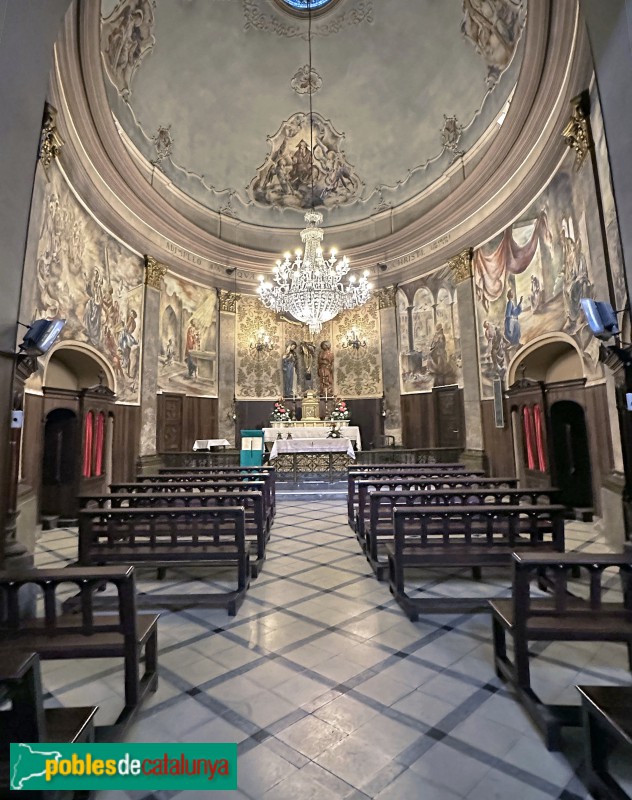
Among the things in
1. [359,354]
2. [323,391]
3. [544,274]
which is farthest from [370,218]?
[544,274]

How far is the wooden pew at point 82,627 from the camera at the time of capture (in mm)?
2293

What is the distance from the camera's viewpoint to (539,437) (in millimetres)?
8484

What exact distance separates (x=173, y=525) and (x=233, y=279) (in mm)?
12555

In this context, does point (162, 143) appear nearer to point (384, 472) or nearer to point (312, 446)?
point (312, 446)

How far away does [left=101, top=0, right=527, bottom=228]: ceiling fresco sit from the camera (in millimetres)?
10188

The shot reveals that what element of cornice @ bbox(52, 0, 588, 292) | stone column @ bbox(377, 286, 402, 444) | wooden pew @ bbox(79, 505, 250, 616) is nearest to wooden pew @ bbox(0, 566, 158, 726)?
wooden pew @ bbox(79, 505, 250, 616)


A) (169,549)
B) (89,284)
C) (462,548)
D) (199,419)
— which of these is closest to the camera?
(462,548)

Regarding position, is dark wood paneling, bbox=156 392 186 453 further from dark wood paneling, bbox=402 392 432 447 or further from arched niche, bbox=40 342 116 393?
dark wood paneling, bbox=402 392 432 447

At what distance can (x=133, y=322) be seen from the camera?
1113 cm

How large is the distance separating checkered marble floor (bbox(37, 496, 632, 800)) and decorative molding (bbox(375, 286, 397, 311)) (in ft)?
39.0

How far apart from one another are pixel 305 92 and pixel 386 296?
6763 millimetres

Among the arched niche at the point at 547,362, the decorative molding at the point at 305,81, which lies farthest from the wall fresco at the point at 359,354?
the decorative molding at the point at 305,81

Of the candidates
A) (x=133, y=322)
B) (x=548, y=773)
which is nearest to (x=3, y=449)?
(x=548, y=773)

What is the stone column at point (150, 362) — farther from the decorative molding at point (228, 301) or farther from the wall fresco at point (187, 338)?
the decorative molding at point (228, 301)
